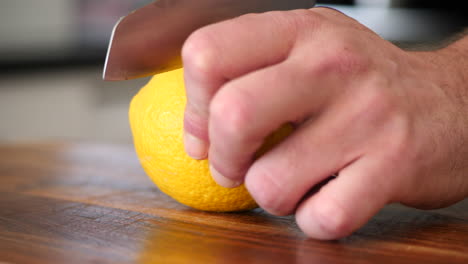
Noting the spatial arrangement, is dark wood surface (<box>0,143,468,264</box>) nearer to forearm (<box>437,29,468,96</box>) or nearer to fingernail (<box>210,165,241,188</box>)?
fingernail (<box>210,165,241,188</box>)

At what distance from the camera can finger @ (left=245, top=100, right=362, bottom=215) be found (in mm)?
471

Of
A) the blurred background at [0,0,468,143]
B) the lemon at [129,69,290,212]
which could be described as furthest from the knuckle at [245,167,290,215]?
the blurred background at [0,0,468,143]

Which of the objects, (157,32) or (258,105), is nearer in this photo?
(258,105)

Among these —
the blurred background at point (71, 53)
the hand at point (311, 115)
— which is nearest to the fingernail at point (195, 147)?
the hand at point (311, 115)

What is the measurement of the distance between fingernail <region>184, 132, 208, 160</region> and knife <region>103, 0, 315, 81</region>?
105 millimetres

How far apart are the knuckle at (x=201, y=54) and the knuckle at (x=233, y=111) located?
3 cm

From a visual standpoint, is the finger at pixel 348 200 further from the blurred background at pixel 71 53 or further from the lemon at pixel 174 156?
the blurred background at pixel 71 53

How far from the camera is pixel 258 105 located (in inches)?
16.8

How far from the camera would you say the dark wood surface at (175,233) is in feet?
1.53

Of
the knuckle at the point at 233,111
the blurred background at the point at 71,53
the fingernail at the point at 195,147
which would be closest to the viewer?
the knuckle at the point at 233,111

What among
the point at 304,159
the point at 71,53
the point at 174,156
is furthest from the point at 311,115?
the point at 71,53

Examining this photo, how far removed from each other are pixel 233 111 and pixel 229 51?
6 centimetres

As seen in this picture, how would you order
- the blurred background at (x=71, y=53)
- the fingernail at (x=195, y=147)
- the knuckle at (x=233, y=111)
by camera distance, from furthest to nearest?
the blurred background at (x=71, y=53), the fingernail at (x=195, y=147), the knuckle at (x=233, y=111)

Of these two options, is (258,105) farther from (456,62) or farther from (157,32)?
(456,62)
